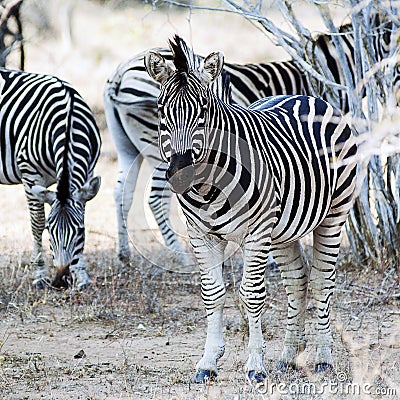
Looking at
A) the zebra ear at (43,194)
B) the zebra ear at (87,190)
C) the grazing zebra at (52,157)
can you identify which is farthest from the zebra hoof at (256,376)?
the zebra ear at (43,194)

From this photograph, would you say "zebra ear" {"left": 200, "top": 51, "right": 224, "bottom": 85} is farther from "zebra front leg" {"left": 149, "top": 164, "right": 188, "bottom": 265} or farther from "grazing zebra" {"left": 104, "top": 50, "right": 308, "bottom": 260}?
"zebra front leg" {"left": 149, "top": 164, "right": 188, "bottom": 265}

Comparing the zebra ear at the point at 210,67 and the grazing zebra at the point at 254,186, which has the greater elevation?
the zebra ear at the point at 210,67

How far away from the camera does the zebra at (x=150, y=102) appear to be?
807cm

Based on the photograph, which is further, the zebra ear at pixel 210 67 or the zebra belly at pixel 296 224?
the zebra belly at pixel 296 224

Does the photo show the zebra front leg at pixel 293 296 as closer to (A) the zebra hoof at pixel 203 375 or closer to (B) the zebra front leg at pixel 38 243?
(A) the zebra hoof at pixel 203 375

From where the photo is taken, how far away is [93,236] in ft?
31.6

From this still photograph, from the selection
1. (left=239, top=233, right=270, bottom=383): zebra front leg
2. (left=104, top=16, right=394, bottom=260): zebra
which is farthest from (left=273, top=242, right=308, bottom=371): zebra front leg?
(left=104, top=16, right=394, bottom=260): zebra

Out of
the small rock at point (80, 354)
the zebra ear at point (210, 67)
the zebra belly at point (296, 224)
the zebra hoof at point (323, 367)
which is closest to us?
the zebra ear at point (210, 67)

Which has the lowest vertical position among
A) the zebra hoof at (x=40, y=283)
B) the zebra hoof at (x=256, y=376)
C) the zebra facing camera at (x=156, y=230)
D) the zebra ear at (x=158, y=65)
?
the zebra hoof at (x=40, y=283)

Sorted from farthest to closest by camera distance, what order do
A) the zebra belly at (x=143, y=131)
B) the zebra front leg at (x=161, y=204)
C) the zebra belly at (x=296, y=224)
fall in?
the zebra front leg at (x=161, y=204)
the zebra belly at (x=143, y=131)
the zebra belly at (x=296, y=224)

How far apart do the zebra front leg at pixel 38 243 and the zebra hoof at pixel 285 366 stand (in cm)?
316

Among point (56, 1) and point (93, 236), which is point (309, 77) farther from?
point (56, 1)

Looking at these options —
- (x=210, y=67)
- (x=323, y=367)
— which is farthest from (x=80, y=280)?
(x=210, y=67)

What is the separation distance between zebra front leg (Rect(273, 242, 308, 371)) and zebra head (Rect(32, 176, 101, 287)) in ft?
8.17
